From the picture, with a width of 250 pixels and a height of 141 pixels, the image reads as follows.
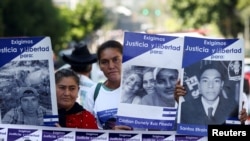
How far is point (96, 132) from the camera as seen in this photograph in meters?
5.27

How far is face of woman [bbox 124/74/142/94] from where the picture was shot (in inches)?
206

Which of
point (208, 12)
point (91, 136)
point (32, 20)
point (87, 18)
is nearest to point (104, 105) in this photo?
point (91, 136)

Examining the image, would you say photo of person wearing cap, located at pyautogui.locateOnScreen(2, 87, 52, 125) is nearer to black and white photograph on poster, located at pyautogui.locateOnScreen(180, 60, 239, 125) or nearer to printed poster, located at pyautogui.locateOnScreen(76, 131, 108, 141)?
printed poster, located at pyautogui.locateOnScreen(76, 131, 108, 141)

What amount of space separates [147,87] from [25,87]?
84 cm

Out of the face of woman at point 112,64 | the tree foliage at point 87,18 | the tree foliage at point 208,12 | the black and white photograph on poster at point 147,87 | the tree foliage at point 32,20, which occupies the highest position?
the tree foliage at point 87,18

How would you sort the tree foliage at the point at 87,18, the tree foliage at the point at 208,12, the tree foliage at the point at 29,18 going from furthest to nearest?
1. the tree foliage at the point at 87,18
2. the tree foliage at the point at 208,12
3. the tree foliage at the point at 29,18

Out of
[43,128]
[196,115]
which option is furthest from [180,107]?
[43,128]

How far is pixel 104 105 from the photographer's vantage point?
5.99 m

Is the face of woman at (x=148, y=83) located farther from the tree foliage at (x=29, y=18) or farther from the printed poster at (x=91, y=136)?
the tree foliage at (x=29, y=18)

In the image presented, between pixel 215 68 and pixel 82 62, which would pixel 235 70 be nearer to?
pixel 215 68

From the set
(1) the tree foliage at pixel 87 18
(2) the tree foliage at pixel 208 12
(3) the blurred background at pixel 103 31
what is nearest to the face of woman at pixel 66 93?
(3) the blurred background at pixel 103 31

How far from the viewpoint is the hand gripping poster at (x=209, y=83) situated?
17.0 ft

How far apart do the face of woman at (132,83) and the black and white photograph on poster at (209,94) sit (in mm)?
320

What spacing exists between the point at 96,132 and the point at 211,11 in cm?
5084
